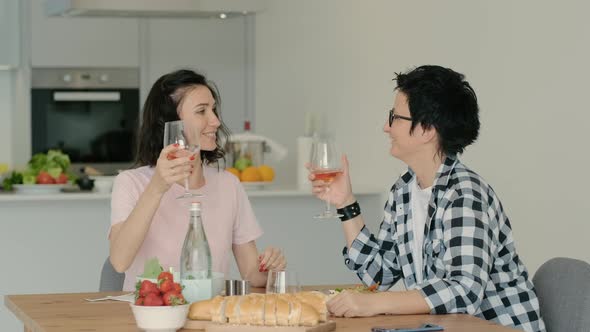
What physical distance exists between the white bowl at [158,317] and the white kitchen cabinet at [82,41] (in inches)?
175

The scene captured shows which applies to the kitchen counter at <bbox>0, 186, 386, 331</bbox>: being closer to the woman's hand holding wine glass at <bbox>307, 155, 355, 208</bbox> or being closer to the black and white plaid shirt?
the woman's hand holding wine glass at <bbox>307, 155, 355, 208</bbox>

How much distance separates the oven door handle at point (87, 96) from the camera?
6.04m

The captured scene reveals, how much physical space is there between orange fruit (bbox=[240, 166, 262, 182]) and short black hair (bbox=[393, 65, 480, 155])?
95.3 inches

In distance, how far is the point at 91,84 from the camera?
609 cm

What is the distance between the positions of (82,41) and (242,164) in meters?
1.78

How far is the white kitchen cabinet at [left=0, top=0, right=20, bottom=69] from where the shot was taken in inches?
233

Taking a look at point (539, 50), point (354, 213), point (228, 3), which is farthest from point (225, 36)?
point (354, 213)

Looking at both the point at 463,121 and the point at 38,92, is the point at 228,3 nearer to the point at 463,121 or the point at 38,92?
the point at 38,92

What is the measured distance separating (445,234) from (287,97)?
3.72 metres

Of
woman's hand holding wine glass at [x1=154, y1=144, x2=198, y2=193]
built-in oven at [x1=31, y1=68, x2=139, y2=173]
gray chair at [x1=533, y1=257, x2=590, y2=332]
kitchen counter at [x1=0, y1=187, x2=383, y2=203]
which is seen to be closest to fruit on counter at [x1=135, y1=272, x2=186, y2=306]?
woman's hand holding wine glass at [x1=154, y1=144, x2=198, y2=193]

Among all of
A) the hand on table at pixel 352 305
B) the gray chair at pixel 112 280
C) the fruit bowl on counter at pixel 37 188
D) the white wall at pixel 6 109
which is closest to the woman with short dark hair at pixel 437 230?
the hand on table at pixel 352 305

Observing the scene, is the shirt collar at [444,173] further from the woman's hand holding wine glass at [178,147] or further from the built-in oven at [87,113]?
the built-in oven at [87,113]

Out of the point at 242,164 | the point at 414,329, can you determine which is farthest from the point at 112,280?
the point at 242,164

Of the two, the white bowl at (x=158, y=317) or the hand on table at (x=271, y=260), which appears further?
the hand on table at (x=271, y=260)
